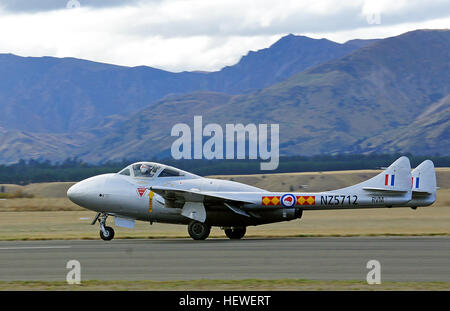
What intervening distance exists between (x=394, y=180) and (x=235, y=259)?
8.42 metres

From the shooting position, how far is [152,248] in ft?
74.5

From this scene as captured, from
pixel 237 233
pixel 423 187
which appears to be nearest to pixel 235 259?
pixel 237 233

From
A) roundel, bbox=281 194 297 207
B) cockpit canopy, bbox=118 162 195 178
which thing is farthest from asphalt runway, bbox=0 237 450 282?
cockpit canopy, bbox=118 162 195 178

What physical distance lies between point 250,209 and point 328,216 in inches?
611

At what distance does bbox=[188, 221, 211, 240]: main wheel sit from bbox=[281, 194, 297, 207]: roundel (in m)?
2.71

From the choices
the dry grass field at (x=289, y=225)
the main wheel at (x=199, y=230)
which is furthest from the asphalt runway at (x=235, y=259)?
the dry grass field at (x=289, y=225)

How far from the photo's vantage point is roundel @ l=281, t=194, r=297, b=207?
2519 cm

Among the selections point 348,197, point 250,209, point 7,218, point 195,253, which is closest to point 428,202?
point 348,197

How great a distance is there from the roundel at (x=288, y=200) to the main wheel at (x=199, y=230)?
271 centimetres

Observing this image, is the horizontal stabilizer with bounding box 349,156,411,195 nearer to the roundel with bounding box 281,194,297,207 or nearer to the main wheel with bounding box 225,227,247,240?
the roundel with bounding box 281,194,297,207

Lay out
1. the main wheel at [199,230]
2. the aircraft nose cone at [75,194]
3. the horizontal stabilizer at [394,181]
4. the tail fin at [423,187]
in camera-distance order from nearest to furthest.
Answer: the horizontal stabilizer at [394,181] → the main wheel at [199,230] → the tail fin at [423,187] → the aircraft nose cone at [75,194]

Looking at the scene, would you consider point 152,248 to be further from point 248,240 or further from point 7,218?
point 7,218

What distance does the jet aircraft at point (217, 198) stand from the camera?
25.4m

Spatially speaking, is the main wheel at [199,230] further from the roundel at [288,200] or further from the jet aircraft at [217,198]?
the roundel at [288,200]
